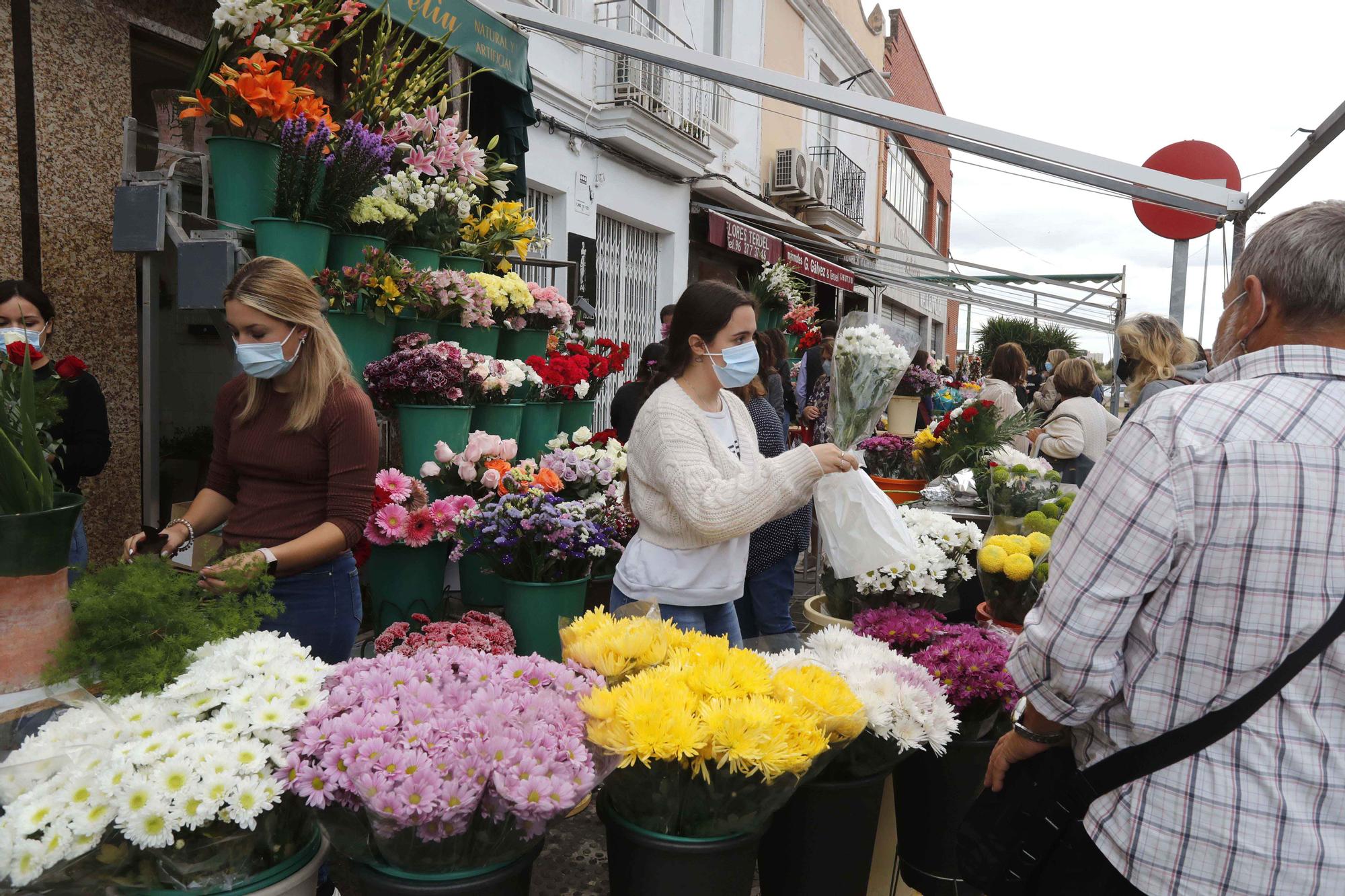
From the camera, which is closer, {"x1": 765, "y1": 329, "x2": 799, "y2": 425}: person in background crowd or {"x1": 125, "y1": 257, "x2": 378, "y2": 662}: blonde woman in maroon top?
{"x1": 125, "y1": 257, "x2": 378, "y2": 662}: blonde woman in maroon top

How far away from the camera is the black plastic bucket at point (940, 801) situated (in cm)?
177

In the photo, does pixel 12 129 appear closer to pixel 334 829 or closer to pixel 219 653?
pixel 219 653

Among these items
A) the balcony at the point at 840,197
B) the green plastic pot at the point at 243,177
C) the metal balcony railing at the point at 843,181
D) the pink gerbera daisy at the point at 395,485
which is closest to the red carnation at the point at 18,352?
the green plastic pot at the point at 243,177

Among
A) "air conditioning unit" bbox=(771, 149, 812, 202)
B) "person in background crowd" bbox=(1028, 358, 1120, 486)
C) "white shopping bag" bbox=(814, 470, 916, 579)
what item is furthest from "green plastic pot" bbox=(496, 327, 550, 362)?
"air conditioning unit" bbox=(771, 149, 812, 202)

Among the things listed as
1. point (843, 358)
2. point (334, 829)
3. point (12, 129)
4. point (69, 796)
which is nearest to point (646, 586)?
point (843, 358)

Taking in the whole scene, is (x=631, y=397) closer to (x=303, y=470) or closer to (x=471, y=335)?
(x=471, y=335)

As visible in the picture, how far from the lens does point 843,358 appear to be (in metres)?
2.61

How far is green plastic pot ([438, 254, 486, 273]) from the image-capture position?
4.32m

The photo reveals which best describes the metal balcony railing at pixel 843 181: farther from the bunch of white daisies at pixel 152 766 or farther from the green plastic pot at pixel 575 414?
the bunch of white daisies at pixel 152 766

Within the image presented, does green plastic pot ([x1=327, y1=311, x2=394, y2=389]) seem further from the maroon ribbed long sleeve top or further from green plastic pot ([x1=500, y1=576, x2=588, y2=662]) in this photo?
the maroon ribbed long sleeve top

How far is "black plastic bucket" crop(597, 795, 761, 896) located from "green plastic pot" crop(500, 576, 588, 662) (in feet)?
8.07

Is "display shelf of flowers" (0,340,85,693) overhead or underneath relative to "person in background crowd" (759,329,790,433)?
underneath

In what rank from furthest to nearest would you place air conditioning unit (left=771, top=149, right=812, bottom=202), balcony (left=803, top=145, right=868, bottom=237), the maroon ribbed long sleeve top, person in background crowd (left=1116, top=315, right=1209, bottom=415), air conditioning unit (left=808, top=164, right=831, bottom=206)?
balcony (left=803, top=145, right=868, bottom=237) < air conditioning unit (left=808, top=164, right=831, bottom=206) < air conditioning unit (left=771, top=149, right=812, bottom=202) < person in background crowd (left=1116, top=315, right=1209, bottom=415) < the maroon ribbed long sleeve top

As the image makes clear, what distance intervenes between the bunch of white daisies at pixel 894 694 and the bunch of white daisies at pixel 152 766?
0.90 metres
